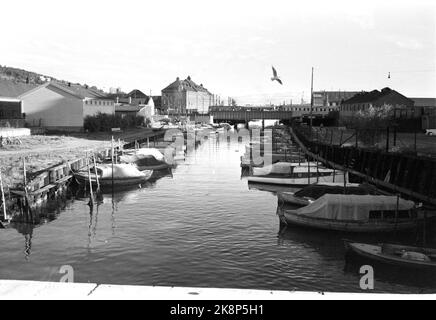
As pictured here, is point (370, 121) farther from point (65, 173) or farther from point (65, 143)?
point (65, 173)

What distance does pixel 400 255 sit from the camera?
992 inches

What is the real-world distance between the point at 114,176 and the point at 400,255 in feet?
118

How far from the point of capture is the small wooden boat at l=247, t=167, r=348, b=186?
178 feet

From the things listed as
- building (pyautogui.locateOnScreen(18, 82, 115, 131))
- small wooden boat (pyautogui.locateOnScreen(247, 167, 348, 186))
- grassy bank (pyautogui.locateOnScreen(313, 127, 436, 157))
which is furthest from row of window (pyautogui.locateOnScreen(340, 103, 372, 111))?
small wooden boat (pyautogui.locateOnScreen(247, 167, 348, 186))

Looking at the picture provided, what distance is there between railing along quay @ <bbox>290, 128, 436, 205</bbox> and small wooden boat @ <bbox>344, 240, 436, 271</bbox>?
1511cm

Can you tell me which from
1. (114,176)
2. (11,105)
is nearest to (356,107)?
(11,105)

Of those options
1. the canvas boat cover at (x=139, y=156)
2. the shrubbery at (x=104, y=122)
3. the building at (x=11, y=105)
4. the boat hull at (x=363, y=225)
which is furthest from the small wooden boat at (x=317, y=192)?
the shrubbery at (x=104, y=122)

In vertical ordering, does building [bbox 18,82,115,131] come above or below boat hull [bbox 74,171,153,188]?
above

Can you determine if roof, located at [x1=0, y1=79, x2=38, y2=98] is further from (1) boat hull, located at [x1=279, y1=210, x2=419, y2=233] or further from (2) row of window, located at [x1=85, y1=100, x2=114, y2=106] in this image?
(1) boat hull, located at [x1=279, y1=210, x2=419, y2=233]

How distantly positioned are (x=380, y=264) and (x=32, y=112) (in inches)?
3642

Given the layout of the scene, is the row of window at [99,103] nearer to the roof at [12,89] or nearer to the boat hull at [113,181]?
the roof at [12,89]

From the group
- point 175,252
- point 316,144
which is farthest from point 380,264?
point 316,144

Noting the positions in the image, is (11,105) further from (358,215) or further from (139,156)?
(358,215)

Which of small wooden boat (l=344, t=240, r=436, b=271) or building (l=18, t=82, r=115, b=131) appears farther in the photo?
building (l=18, t=82, r=115, b=131)
